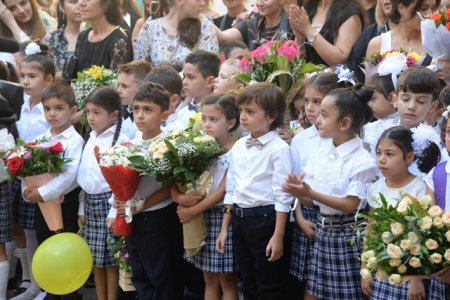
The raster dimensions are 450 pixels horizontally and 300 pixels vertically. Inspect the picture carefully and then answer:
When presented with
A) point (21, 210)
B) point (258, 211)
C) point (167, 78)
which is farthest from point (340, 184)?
point (21, 210)

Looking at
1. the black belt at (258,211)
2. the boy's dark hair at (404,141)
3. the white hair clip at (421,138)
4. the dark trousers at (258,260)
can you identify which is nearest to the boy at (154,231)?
the dark trousers at (258,260)

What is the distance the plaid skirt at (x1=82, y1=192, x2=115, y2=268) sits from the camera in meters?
6.04

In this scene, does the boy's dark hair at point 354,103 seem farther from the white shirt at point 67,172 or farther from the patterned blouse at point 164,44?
the patterned blouse at point 164,44

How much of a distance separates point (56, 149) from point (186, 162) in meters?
1.24

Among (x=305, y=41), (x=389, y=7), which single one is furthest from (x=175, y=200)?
(x=389, y=7)

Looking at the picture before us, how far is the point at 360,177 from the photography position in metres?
4.79

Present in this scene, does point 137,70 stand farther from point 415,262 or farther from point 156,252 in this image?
point 415,262

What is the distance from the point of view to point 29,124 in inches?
283

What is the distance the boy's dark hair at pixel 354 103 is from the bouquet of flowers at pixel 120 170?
53.4 inches

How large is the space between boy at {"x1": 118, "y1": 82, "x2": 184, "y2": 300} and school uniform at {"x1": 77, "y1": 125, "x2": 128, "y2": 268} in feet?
1.45

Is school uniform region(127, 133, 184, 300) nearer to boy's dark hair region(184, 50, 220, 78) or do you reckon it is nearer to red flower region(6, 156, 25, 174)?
boy's dark hair region(184, 50, 220, 78)

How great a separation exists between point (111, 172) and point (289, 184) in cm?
126

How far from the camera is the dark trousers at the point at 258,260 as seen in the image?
511 cm

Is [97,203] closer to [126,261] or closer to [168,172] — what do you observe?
[126,261]
